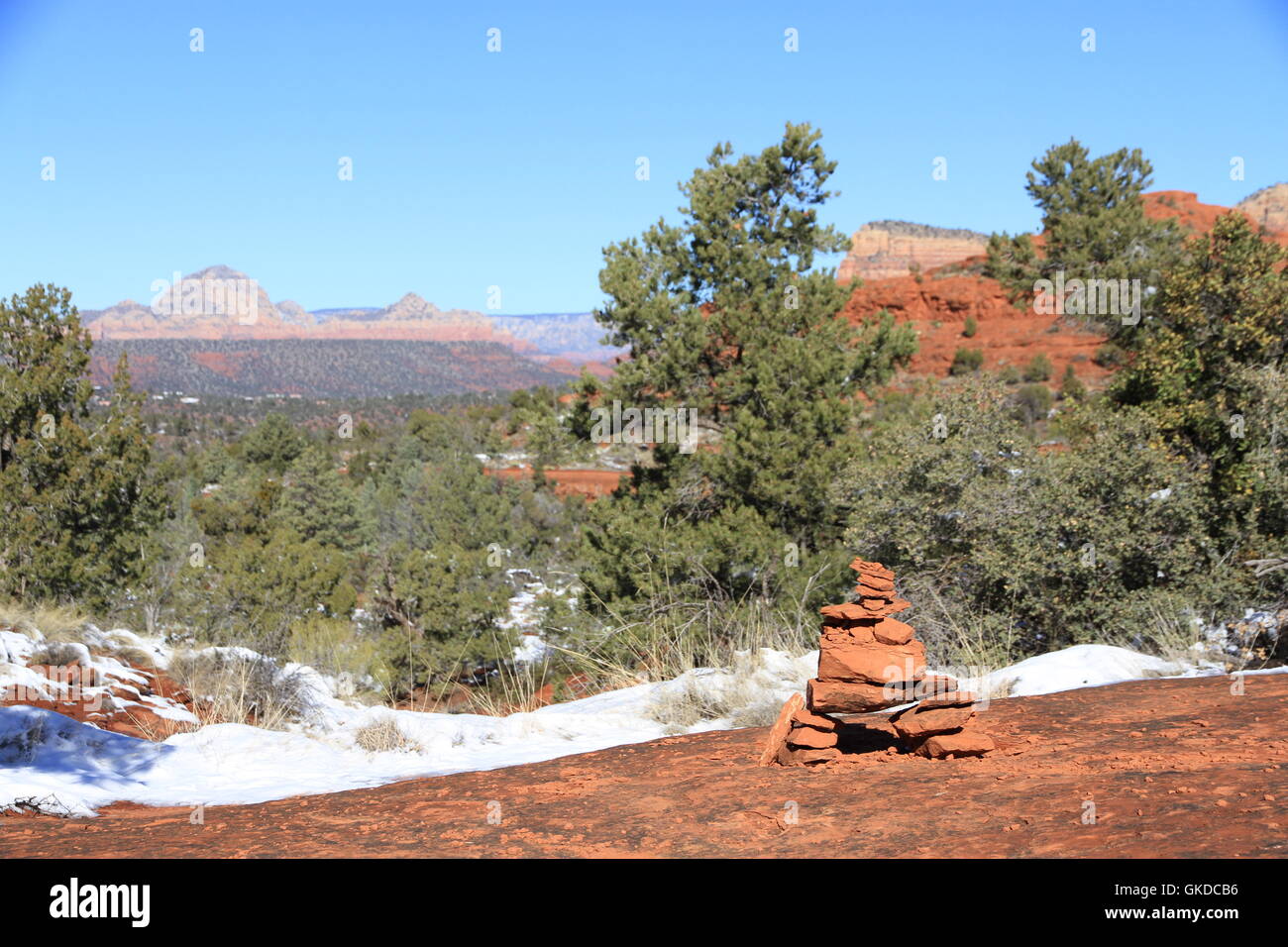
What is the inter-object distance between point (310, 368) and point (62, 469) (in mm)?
118640

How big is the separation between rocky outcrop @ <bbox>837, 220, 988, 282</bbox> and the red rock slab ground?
10904 centimetres

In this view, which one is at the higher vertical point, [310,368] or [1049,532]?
[310,368]

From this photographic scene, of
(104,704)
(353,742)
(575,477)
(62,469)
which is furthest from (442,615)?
(575,477)

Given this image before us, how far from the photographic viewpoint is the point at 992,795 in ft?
13.0

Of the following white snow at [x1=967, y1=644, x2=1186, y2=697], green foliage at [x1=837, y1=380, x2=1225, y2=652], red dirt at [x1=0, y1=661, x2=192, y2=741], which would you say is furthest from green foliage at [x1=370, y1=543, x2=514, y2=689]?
white snow at [x1=967, y1=644, x2=1186, y2=697]

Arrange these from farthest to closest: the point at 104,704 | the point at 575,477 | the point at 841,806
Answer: the point at 575,477
the point at 104,704
the point at 841,806

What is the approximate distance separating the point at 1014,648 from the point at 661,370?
824 centimetres

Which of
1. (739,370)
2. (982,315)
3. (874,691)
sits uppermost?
(982,315)

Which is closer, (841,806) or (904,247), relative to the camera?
(841,806)

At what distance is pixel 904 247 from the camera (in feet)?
419

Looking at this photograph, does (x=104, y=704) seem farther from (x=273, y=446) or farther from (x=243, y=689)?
(x=273, y=446)
